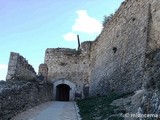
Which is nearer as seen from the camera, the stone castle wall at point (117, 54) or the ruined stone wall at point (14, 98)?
the ruined stone wall at point (14, 98)

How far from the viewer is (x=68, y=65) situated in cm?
2202

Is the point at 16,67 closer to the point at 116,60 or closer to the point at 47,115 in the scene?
the point at 47,115

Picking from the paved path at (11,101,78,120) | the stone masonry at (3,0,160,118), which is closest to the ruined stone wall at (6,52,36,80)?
the stone masonry at (3,0,160,118)

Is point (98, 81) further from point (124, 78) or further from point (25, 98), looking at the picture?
point (25, 98)

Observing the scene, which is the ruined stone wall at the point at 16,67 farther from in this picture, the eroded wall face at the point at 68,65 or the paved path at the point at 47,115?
the eroded wall face at the point at 68,65

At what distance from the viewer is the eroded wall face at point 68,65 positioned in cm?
2152

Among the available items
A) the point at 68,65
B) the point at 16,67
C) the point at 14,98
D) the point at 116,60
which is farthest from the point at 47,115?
the point at 68,65

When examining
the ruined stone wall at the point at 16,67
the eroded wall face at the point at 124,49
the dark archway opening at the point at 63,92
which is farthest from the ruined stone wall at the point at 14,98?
the dark archway opening at the point at 63,92

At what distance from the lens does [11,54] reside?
1204cm

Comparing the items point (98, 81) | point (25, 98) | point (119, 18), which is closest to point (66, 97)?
point (98, 81)

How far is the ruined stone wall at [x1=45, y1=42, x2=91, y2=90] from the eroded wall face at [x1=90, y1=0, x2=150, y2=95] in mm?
3763

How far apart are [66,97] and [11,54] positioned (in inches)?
489

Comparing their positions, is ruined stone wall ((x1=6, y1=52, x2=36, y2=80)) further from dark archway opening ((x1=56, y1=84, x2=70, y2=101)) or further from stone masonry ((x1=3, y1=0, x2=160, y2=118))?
dark archway opening ((x1=56, y1=84, x2=70, y2=101))

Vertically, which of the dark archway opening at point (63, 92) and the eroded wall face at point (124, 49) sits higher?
the eroded wall face at point (124, 49)
